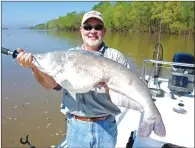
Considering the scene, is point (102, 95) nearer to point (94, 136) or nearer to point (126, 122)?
point (94, 136)

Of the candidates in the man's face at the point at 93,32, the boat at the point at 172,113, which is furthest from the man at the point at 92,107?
the boat at the point at 172,113

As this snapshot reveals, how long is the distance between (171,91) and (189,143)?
1835mm

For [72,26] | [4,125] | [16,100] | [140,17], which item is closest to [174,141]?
[4,125]

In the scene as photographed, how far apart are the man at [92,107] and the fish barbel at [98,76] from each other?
0.17 meters

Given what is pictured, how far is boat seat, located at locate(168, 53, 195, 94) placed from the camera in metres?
4.77

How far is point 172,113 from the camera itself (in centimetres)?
425

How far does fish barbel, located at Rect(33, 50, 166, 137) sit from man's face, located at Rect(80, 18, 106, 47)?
27 centimetres

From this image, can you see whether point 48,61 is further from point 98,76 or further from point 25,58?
point 98,76

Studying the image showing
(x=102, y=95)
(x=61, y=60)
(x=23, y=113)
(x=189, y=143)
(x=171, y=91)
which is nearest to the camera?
(x=61, y=60)

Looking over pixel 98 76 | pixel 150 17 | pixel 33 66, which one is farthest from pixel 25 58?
pixel 150 17

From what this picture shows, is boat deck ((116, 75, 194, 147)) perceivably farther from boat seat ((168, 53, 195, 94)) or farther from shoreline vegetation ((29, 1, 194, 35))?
shoreline vegetation ((29, 1, 194, 35))

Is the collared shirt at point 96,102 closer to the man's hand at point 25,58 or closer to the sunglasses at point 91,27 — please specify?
→ the sunglasses at point 91,27

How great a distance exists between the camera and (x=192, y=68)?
4.79m

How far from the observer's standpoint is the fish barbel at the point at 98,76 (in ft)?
6.04
